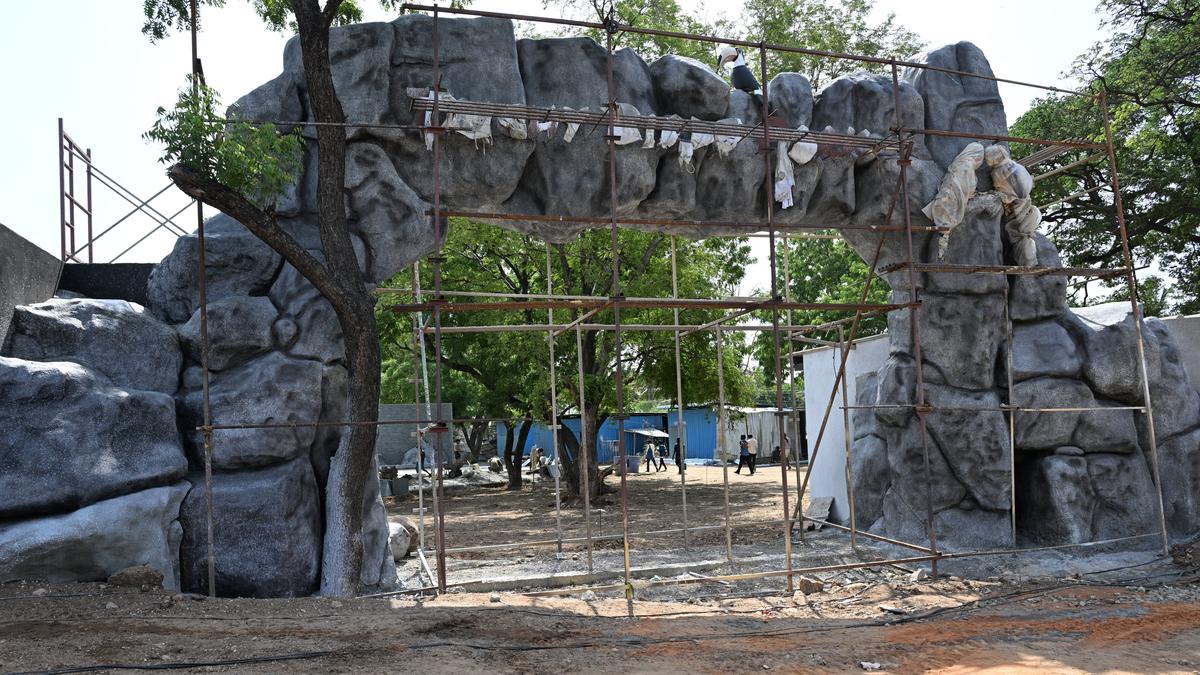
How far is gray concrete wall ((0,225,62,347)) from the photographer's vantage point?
876cm

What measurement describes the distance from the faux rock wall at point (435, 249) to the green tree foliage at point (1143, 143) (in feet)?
19.2

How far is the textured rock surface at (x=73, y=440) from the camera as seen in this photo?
7.82 m

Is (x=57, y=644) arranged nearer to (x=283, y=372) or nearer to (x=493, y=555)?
(x=283, y=372)

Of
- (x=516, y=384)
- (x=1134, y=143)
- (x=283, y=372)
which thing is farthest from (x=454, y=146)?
(x=1134, y=143)

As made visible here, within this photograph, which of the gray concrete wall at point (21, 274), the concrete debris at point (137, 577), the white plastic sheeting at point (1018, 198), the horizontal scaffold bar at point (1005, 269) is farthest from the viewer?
the white plastic sheeting at point (1018, 198)

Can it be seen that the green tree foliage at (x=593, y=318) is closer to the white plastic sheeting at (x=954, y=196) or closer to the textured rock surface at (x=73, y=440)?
the white plastic sheeting at (x=954, y=196)

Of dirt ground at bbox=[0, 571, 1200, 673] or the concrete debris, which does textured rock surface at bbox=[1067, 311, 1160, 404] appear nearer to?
dirt ground at bbox=[0, 571, 1200, 673]

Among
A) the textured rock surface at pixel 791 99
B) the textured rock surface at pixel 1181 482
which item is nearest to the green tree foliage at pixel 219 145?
the textured rock surface at pixel 791 99

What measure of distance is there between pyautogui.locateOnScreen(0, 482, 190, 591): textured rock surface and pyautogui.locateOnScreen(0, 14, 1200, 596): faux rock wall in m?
0.02

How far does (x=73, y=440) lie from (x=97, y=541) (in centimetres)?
95

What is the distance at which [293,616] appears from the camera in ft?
24.2

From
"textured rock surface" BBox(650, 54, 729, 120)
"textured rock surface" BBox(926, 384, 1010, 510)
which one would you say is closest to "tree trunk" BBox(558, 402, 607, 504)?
"textured rock surface" BBox(926, 384, 1010, 510)

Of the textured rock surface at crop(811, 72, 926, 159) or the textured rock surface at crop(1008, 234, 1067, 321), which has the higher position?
the textured rock surface at crop(811, 72, 926, 159)

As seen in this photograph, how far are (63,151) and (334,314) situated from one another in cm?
403
